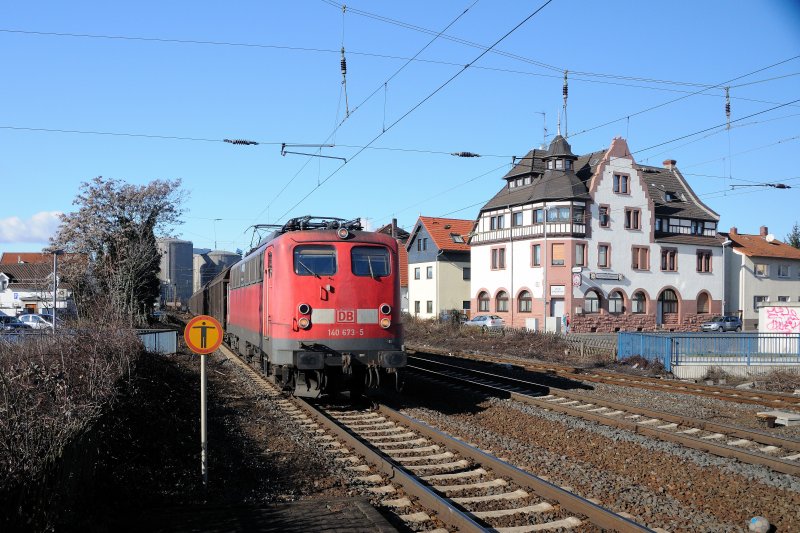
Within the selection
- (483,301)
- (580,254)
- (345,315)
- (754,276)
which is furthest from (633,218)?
(345,315)

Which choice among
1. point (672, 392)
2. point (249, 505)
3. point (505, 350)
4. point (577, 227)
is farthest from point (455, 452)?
point (577, 227)

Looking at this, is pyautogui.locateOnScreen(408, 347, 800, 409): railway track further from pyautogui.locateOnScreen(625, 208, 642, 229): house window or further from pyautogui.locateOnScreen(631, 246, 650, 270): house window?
pyautogui.locateOnScreen(625, 208, 642, 229): house window

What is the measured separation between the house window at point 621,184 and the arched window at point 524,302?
9.70m

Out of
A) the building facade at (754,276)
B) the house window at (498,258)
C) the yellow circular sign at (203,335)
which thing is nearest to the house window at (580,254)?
the house window at (498,258)

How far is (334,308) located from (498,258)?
38541 millimetres

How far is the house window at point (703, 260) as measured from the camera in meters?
51.7

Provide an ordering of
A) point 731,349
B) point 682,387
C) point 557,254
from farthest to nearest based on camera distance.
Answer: point 557,254 < point 731,349 < point 682,387

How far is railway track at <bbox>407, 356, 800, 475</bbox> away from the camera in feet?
30.3

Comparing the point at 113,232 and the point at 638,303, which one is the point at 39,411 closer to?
the point at 113,232

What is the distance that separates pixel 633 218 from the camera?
1927 inches

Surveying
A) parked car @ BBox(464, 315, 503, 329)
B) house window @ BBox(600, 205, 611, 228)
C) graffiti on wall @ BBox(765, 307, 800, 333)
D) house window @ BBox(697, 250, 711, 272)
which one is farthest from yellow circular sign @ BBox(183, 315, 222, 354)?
house window @ BBox(697, 250, 711, 272)

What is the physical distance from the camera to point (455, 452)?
30.4 ft

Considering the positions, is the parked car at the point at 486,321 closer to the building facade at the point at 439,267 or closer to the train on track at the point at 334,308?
the building facade at the point at 439,267

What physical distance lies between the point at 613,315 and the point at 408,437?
39065mm
